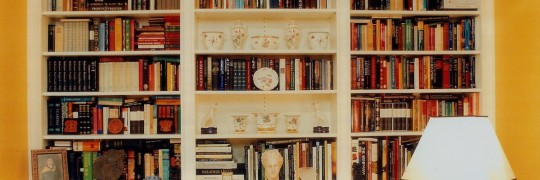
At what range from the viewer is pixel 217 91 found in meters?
3.28

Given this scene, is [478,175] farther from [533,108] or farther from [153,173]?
[153,173]

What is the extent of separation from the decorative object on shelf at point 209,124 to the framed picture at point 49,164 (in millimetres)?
808

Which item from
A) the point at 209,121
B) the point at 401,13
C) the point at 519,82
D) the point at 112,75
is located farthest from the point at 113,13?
the point at 519,82

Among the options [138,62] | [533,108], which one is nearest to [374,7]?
[533,108]

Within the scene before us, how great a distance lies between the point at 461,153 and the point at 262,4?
1.71 metres

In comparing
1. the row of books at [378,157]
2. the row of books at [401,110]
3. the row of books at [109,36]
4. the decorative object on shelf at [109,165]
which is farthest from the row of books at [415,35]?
the decorative object on shelf at [109,165]

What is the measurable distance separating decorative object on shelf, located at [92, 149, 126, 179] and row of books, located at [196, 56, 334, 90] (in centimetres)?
61

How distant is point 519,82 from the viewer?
2.96 meters

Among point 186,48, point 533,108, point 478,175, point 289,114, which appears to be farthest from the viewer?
point 289,114

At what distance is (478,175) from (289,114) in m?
1.61

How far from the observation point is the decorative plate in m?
3.35

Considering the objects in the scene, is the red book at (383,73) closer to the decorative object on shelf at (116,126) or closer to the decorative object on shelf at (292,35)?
the decorative object on shelf at (292,35)

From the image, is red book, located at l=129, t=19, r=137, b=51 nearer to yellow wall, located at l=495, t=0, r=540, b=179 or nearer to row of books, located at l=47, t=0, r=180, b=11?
row of books, located at l=47, t=0, r=180, b=11

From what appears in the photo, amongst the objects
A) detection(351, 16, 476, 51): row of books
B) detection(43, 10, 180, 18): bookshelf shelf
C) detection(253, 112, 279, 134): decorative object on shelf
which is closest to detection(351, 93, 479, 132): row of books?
detection(351, 16, 476, 51): row of books
